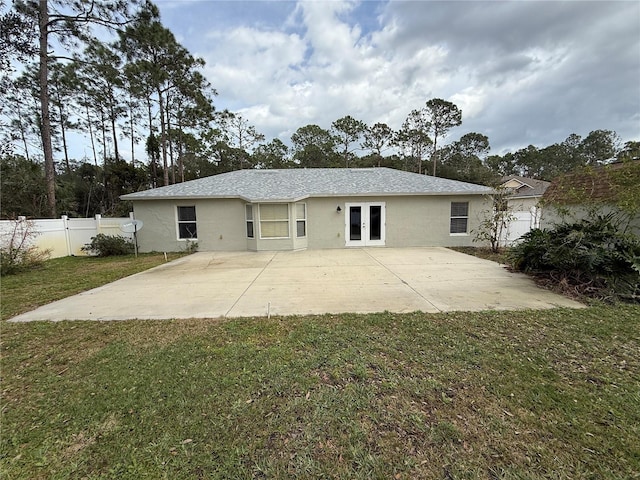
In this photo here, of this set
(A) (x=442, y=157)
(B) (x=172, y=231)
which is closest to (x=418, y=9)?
(B) (x=172, y=231)

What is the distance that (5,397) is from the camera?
7.88 ft

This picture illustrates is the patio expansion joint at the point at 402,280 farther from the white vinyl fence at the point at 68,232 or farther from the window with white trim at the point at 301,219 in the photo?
the white vinyl fence at the point at 68,232

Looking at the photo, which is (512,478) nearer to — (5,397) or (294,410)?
(294,410)

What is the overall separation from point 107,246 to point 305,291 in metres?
9.80

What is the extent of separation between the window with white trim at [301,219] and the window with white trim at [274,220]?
0.46 meters

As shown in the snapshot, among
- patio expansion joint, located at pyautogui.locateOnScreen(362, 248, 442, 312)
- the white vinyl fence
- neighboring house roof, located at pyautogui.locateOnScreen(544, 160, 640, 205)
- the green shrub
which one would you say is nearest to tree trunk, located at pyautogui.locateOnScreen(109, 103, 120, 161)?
the white vinyl fence

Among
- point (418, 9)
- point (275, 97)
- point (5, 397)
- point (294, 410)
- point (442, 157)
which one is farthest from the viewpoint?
point (442, 157)

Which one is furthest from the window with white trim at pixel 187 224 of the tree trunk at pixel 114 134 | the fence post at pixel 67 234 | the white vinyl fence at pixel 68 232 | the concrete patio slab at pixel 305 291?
the tree trunk at pixel 114 134

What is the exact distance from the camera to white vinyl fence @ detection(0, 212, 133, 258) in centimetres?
988

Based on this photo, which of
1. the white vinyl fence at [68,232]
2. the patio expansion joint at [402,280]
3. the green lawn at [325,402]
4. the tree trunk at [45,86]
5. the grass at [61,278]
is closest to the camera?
the green lawn at [325,402]

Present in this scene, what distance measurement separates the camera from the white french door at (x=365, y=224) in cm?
1157

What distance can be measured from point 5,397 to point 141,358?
102 centimetres

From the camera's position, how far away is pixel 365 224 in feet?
38.2

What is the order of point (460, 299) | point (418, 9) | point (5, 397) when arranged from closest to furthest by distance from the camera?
point (5, 397), point (460, 299), point (418, 9)
